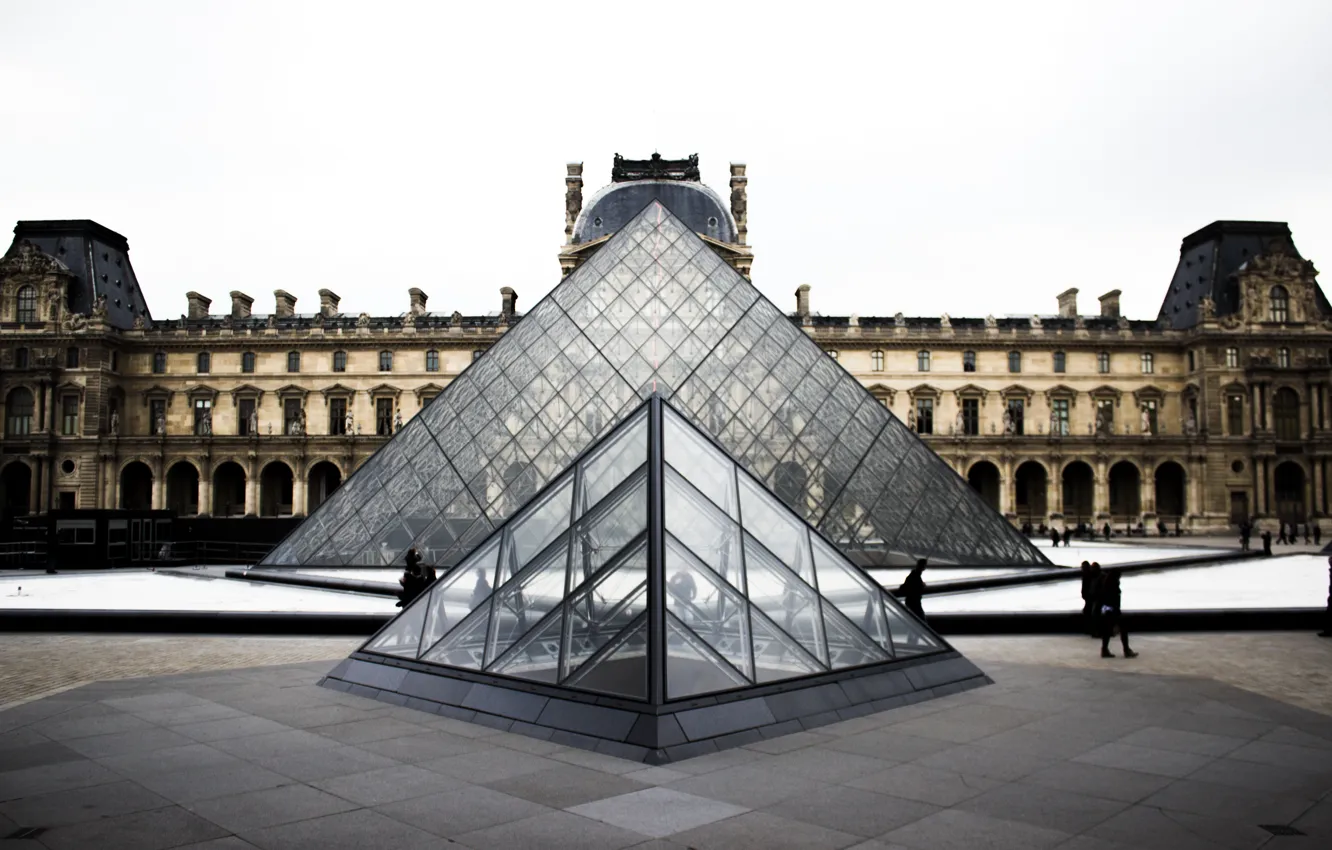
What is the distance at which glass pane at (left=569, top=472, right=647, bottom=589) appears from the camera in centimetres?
636

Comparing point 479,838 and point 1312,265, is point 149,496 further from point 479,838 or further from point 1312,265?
point 1312,265

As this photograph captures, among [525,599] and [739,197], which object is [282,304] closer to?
[739,197]

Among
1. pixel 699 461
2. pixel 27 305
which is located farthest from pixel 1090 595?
pixel 27 305

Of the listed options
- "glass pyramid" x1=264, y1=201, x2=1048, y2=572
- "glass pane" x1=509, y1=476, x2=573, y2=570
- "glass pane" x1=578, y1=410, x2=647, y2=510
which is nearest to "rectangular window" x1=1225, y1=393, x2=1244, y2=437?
"glass pyramid" x1=264, y1=201, x2=1048, y2=572

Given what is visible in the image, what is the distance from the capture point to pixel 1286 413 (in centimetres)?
4553

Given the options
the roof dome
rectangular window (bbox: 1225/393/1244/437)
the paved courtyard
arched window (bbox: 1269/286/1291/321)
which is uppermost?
the roof dome

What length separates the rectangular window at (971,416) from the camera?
154ft

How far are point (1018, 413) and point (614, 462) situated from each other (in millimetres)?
43514

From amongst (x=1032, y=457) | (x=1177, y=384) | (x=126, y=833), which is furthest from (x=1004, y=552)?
(x=1177, y=384)

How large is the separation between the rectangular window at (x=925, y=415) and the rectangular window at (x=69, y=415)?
39.7m

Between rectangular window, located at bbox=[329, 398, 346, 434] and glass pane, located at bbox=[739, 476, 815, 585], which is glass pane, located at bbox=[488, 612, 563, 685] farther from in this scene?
rectangular window, located at bbox=[329, 398, 346, 434]

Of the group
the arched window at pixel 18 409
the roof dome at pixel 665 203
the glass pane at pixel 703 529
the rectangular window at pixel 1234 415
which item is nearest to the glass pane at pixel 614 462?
the glass pane at pixel 703 529

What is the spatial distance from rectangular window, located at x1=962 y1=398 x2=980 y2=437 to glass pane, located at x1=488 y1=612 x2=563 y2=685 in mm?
43152

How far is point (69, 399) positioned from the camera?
45281 millimetres
